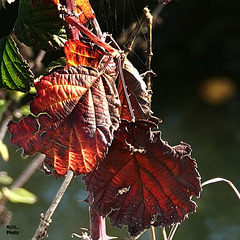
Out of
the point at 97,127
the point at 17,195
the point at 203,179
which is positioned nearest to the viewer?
the point at 97,127

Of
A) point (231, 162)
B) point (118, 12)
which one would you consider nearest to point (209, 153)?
point (231, 162)

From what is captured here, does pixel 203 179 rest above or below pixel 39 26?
below

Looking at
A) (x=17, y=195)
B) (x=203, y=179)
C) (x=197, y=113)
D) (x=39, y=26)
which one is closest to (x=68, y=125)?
(x=39, y=26)

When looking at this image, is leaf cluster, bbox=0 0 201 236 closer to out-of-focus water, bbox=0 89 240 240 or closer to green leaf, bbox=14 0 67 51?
green leaf, bbox=14 0 67 51

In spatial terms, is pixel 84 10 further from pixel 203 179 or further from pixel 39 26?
pixel 203 179

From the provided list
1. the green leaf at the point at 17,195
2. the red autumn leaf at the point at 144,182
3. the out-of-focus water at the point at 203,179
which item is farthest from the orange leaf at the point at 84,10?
the out-of-focus water at the point at 203,179

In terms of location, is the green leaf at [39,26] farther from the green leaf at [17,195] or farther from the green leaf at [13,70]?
the green leaf at [17,195]
